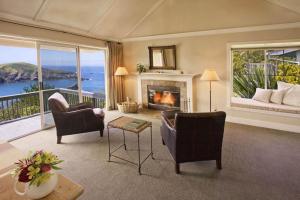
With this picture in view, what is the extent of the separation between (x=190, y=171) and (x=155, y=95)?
376 centimetres

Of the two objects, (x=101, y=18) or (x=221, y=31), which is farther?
(x=101, y=18)

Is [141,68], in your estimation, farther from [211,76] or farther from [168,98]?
[211,76]

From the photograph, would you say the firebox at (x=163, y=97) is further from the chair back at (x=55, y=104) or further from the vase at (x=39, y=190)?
the vase at (x=39, y=190)

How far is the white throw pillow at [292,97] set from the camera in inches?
178

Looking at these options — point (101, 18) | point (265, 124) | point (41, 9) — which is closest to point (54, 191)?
point (41, 9)

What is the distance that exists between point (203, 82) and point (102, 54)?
3.38 m

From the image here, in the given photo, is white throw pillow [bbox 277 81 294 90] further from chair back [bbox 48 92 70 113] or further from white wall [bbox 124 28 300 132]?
chair back [bbox 48 92 70 113]

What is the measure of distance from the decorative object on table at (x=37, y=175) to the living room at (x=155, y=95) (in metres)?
0.05

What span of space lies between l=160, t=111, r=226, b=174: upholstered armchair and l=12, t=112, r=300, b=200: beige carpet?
0.26 meters

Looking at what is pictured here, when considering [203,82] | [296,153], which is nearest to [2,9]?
[203,82]

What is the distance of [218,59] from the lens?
5.00 metres

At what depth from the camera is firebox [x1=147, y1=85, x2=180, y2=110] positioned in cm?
587

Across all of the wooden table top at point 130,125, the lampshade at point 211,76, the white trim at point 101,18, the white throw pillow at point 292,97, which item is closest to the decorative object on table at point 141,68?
→ the white trim at point 101,18

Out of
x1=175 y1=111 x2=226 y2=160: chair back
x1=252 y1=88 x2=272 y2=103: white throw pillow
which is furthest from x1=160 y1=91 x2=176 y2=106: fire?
x1=175 y1=111 x2=226 y2=160: chair back
